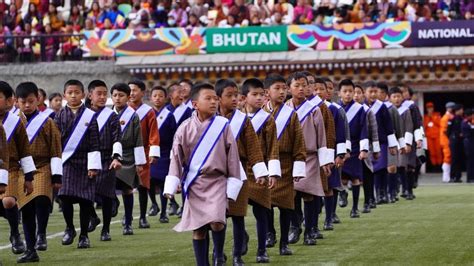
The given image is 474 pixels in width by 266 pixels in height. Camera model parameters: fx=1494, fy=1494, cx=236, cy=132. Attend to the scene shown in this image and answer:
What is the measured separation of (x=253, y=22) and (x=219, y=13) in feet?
3.52

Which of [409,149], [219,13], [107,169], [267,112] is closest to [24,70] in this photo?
[219,13]

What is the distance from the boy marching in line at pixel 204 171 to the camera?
1189 centimetres

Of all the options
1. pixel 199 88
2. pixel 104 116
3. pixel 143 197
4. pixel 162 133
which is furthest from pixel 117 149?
pixel 162 133

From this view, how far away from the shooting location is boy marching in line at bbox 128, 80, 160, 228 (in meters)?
17.9

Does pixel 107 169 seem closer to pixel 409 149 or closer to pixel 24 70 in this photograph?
pixel 409 149

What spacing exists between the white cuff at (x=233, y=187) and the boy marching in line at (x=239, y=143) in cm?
40

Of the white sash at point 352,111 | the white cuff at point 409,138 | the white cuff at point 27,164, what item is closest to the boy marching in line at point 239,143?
the white cuff at point 27,164

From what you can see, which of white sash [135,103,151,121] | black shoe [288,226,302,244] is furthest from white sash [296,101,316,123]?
white sash [135,103,151,121]

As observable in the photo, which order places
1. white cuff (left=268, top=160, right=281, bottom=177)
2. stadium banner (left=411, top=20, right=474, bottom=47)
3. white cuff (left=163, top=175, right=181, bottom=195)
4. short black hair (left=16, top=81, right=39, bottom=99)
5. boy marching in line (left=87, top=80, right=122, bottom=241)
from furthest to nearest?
1. stadium banner (left=411, top=20, right=474, bottom=47)
2. boy marching in line (left=87, top=80, right=122, bottom=241)
3. short black hair (left=16, top=81, right=39, bottom=99)
4. white cuff (left=268, top=160, right=281, bottom=177)
5. white cuff (left=163, top=175, right=181, bottom=195)

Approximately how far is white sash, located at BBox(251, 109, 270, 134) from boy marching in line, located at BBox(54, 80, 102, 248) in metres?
2.22

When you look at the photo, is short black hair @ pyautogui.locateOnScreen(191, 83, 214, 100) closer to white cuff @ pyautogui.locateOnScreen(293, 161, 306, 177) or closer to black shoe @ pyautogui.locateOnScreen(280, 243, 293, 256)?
white cuff @ pyautogui.locateOnScreen(293, 161, 306, 177)

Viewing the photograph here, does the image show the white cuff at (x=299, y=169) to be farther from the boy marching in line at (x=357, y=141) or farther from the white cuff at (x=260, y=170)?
the boy marching in line at (x=357, y=141)

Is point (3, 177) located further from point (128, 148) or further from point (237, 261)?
point (128, 148)

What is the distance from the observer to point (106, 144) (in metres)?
15.9
